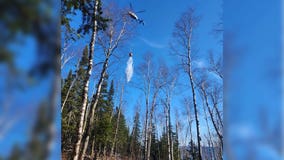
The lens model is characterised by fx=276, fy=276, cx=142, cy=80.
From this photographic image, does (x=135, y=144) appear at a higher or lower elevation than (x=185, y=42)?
higher

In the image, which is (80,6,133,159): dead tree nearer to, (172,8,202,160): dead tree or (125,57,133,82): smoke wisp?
(125,57,133,82): smoke wisp

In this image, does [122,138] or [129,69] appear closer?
[129,69]

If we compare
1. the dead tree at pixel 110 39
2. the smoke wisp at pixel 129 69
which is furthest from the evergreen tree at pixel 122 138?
the smoke wisp at pixel 129 69

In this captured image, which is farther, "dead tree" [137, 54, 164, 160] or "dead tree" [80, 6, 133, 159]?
"dead tree" [137, 54, 164, 160]

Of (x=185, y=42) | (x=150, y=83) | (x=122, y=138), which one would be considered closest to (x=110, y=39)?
(x=150, y=83)

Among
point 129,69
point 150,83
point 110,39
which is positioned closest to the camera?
point 129,69

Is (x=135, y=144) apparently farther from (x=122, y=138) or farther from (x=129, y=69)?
(x=129, y=69)

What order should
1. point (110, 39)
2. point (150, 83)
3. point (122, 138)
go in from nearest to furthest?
point (110, 39)
point (150, 83)
point (122, 138)

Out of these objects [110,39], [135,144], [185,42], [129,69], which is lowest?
[129,69]

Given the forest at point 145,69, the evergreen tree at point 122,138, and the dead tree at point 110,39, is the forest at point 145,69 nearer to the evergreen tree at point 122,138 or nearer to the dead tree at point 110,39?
the dead tree at point 110,39

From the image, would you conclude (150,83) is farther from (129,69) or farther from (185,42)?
(185,42)

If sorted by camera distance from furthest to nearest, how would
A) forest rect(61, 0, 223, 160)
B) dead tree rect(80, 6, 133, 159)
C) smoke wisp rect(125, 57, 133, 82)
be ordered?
dead tree rect(80, 6, 133, 159) < smoke wisp rect(125, 57, 133, 82) < forest rect(61, 0, 223, 160)

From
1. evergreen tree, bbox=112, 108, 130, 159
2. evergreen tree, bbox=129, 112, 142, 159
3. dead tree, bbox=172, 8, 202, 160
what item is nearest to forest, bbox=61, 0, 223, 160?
dead tree, bbox=172, 8, 202, 160

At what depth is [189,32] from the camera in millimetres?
4086
